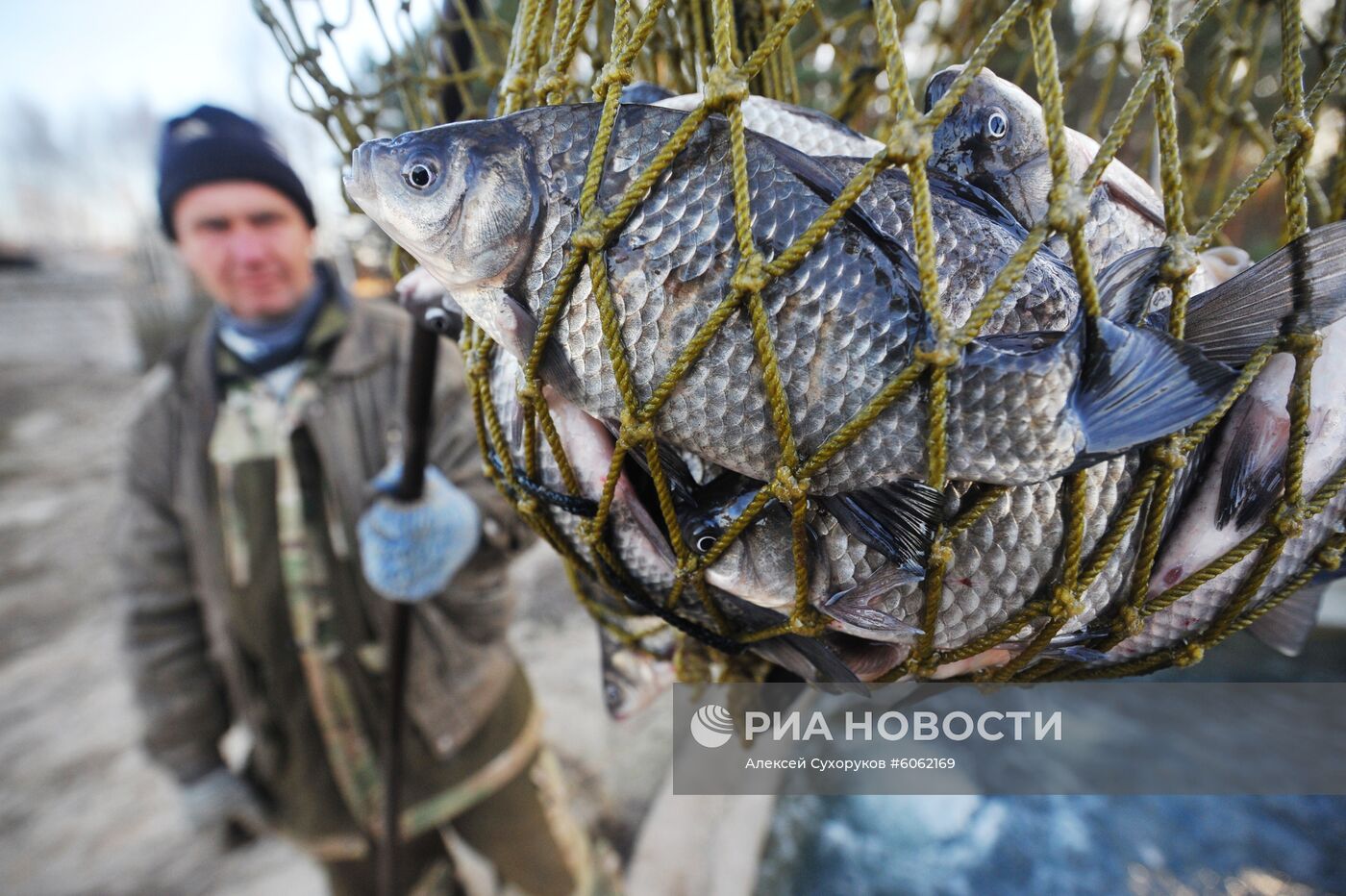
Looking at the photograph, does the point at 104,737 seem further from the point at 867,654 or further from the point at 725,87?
the point at 725,87

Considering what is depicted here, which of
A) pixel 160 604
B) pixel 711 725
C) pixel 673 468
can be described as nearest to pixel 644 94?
pixel 673 468

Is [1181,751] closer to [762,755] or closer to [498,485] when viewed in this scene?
[762,755]

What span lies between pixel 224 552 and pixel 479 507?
62 centimetres

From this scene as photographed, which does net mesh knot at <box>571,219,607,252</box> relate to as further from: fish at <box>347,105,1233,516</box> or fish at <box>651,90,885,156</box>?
fish at <box>651,90,885,156</box>

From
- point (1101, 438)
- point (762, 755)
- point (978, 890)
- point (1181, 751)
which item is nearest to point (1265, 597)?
point (1101, 438)

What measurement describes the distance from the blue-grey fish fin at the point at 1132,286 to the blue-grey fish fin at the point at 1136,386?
0.13 ft

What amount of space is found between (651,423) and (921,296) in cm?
20

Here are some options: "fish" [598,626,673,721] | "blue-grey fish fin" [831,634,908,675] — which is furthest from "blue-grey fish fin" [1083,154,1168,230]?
"fish" [598,626,673,721]

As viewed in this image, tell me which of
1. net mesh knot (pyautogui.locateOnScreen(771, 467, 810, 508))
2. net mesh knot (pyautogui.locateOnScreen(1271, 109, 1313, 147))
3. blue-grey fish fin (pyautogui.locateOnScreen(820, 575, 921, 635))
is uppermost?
net mesh knot (pyautogui.locateOnScreen(1271, 109, 1313, 147))

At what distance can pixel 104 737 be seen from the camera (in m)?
2.81

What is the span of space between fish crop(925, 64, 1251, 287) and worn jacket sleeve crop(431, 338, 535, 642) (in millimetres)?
1259

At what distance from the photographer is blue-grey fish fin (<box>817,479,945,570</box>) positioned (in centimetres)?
51

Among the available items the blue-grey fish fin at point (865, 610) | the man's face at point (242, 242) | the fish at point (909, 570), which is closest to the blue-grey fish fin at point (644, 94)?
the fish at point (909, 570)

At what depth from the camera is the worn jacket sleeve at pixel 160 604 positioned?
1629mm
